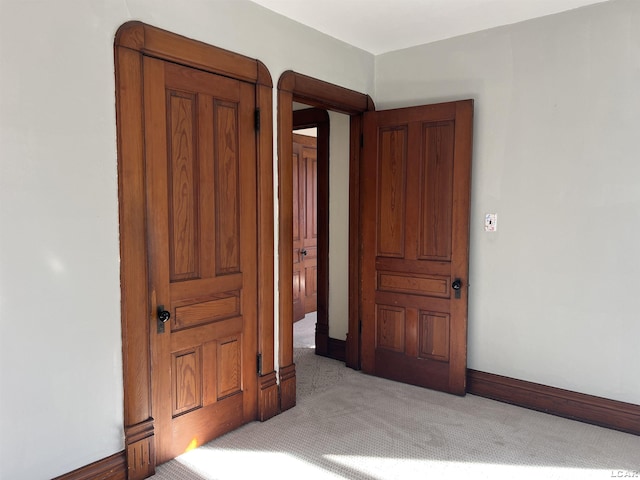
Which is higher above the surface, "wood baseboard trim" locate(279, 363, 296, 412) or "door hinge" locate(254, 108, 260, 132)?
"door hinge" locate(254, 108, 260, 132)

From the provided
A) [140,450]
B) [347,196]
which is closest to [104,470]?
[140,450]

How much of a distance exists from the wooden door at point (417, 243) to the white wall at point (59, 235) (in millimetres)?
1972

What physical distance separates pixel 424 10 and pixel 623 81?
1.33m

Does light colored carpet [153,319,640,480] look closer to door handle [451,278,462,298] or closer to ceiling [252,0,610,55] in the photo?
door handle [451,278,462,298]

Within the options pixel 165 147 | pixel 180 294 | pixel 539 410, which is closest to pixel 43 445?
pixel 180 294

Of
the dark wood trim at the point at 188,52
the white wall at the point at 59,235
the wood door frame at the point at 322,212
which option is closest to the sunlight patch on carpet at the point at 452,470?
the white wall at the point at 59,235

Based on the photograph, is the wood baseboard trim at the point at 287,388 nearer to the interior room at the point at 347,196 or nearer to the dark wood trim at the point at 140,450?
the interior room at the point at 347,196

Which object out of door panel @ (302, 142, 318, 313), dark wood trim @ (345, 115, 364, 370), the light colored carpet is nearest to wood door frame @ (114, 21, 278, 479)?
the light colored carpet

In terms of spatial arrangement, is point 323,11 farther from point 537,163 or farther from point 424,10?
point 537,163

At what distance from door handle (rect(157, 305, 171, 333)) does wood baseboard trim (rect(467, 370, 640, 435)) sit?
2332 millimetres

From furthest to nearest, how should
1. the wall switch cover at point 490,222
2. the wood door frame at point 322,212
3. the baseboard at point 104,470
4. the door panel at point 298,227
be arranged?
the door panel at point 298,227 → the wood door frame at point 322,212 → the wall switch cover at point 490,222 → the baseboard at point 104,470

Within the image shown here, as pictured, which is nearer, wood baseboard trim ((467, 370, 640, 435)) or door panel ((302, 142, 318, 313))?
wood baseboard trim ((467, 370, 640, 435))

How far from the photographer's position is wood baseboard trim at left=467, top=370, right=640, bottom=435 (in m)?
3.05

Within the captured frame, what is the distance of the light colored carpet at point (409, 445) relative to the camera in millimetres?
2592
